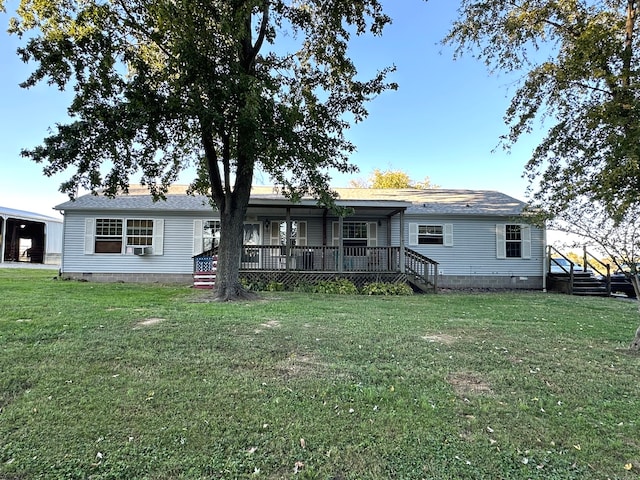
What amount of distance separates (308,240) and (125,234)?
7.19 m

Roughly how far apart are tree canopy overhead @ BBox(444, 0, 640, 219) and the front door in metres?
9.23

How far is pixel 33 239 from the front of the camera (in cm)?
2809

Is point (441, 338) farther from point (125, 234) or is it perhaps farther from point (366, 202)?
point (125, 234)

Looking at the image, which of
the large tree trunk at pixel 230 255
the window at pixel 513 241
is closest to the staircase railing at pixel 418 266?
the window at pixel 513 241

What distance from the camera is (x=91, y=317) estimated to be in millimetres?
6242

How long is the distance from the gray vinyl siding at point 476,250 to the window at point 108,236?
1093 cm

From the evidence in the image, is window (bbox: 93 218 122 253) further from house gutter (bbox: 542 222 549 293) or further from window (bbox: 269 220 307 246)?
house gutter (bbox: 542 222 549 293)

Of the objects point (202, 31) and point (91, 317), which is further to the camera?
point (202, 31)

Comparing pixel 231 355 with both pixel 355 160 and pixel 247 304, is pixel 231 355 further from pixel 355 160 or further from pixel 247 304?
pixel 355 160

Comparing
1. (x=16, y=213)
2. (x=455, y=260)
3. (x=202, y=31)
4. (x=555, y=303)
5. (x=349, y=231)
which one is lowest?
(x=555, y=303)

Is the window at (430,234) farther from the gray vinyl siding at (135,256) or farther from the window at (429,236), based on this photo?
the gray vinyl siding at (135,256)

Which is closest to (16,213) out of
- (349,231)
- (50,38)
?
(50,38)

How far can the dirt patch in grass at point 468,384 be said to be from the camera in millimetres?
3465

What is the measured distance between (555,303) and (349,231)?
298 inches
